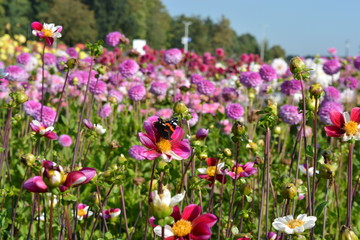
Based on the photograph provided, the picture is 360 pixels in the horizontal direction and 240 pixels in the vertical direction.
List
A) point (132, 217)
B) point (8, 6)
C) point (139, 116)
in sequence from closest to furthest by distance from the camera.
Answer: point (132, 217) < point (139, 116) < point (8, 6)

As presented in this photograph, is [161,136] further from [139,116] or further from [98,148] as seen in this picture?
[139,116]

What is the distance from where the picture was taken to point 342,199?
280cm

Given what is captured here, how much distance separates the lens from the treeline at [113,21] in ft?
97.7

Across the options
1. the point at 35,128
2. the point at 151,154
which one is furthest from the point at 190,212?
the point at 35,128

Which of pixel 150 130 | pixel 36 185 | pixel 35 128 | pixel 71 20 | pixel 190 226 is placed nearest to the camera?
pixel 36 185

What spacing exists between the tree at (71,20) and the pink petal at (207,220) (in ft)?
92.8

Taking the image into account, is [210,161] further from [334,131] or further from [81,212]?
[81,212]

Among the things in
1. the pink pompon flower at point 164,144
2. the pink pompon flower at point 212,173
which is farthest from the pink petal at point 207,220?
the pink pompon flower at point 212,173

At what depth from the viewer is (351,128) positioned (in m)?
1.22

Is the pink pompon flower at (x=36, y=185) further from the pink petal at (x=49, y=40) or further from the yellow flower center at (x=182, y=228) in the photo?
the pink petal at (x=49, y=40)

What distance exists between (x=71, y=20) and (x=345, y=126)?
3019 cm

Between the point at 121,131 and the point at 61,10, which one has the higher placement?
the point at 61,10

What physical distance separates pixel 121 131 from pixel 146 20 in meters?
39.1

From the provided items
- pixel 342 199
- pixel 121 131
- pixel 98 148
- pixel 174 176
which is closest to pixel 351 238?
pixel 174 176
